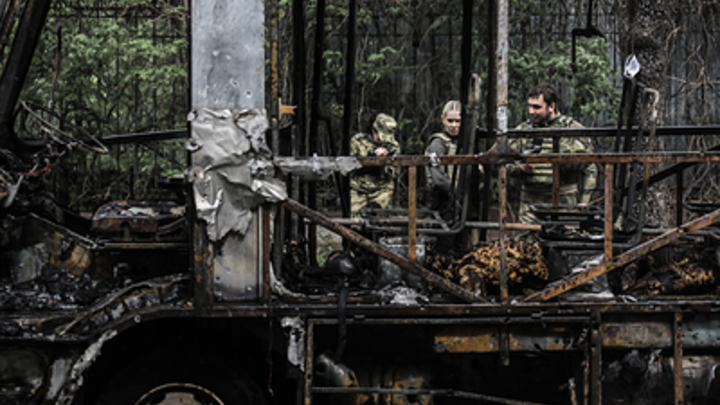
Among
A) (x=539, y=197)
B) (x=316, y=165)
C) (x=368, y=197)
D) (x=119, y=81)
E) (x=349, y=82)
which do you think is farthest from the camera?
(x=119, y=81)

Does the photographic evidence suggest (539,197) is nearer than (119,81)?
Yes

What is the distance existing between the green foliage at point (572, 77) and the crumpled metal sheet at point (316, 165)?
5.75m

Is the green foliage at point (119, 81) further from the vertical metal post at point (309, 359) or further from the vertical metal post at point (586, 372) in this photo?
the vertical metal post at point (586, 372)

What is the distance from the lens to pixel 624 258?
11.5ft

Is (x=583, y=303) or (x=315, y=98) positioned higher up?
(x=315, y=98)

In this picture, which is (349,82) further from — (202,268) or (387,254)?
(202,268)

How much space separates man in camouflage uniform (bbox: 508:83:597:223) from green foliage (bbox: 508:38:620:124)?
2626 millimetres

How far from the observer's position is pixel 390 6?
9.98 m

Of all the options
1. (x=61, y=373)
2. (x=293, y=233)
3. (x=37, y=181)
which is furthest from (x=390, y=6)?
(x=61, y=373)

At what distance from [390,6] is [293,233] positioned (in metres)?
5.61

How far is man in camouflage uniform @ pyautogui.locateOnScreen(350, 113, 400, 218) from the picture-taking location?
7.32m

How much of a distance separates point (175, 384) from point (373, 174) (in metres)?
4.13

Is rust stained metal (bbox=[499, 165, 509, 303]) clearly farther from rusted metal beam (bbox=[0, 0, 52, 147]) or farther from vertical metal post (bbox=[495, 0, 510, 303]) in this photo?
rusted metal beam (bbox=[0, 0, 52, 147])

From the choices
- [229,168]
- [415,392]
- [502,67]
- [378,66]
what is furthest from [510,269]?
[378,66]
